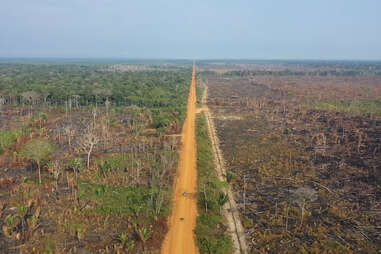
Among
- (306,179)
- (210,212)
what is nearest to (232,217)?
(210,212)

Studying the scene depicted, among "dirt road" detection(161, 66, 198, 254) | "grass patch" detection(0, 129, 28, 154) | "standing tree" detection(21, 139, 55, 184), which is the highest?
"standing tree" detection(21, 139, 55, 184)

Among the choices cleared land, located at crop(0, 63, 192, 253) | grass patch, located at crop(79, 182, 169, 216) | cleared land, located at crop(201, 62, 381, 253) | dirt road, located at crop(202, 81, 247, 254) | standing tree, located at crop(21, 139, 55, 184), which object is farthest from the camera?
standing tree, located at crop(21, 139, 55, 184)

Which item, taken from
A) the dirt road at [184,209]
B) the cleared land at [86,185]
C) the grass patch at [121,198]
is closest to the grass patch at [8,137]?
the cleared land at [86,185]

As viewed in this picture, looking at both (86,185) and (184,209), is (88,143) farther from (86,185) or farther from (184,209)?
(184,209)

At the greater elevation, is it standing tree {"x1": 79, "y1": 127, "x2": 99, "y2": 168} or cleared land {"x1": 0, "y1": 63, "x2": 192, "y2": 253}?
standing tree {"x1": 79, "y1": 127, "x2": 99, "y2": 168}

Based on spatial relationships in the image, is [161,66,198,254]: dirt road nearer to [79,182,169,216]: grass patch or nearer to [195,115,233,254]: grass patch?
[195,115,233,254]: grass patch

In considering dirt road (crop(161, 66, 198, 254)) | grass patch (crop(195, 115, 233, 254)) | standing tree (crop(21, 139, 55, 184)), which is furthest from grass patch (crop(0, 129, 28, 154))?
grass patch (crop(195, 115, 233, 254))
